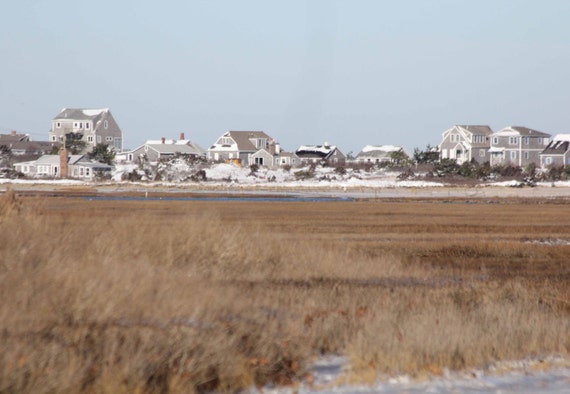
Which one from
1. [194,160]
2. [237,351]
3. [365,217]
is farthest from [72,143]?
[237,351]

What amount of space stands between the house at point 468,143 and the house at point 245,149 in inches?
1051

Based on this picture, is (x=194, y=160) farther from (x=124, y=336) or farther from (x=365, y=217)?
(x=124, y=336)

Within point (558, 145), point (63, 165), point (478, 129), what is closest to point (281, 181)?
point (63, 165)

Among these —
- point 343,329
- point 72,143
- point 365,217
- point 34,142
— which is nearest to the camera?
point 343,329

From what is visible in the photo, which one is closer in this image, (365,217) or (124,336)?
(124,336)

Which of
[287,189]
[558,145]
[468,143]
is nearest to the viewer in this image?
[287,189]

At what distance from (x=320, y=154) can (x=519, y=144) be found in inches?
1304

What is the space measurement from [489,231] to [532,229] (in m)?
2.77

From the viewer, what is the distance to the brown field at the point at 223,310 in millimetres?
10875

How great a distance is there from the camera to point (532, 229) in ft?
134

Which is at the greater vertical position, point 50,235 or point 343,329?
point 50,235

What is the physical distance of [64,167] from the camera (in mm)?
113375

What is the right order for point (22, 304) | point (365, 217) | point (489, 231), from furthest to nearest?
1. point (365, 217)
2. point (489, 231)
3. point (22, 304)

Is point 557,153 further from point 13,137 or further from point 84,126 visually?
point 13,137
